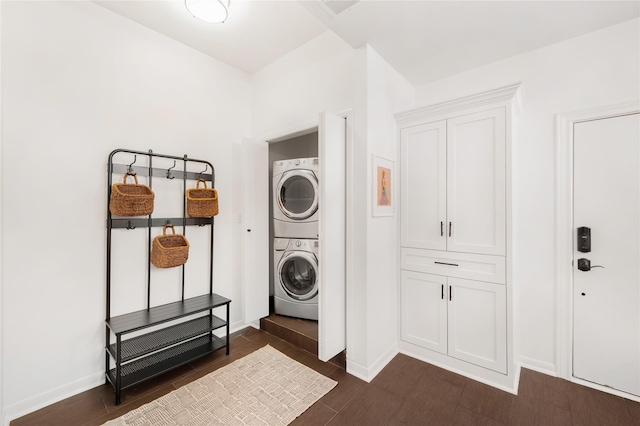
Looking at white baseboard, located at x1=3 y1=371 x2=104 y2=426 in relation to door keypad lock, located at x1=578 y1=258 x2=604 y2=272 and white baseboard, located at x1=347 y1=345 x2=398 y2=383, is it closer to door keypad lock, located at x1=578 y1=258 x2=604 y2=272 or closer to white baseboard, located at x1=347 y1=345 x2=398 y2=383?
white baseboard, located at x1=347 y1=345 x2=398 y2=383

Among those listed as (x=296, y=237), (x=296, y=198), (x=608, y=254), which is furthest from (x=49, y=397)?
(x=608, y=254)

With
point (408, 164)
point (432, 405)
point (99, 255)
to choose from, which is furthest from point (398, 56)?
point (99, 255)

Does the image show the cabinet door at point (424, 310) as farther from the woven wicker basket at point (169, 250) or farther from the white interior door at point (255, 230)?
the woven wicker basket at point (169, 250)

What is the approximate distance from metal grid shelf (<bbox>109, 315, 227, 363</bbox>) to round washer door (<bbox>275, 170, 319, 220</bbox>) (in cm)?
132

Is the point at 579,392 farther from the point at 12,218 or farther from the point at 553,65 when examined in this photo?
the point at 12,218

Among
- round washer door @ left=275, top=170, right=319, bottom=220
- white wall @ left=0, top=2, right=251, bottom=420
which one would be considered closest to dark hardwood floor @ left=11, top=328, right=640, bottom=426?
white wall @ left=0, top=2, right=251, bottom=420

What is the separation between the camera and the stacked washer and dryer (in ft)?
9.31

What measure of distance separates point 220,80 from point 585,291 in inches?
152

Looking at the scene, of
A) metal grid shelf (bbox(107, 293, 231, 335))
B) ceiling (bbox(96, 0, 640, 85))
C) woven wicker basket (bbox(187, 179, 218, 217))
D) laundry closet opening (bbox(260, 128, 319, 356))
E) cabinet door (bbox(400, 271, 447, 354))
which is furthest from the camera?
laundry closet opening (bbox(260, 128, 319, 356))

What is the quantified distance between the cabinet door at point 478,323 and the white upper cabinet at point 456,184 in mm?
307

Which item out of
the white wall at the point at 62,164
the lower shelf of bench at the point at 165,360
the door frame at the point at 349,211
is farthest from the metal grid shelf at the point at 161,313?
the door frame at the point at 349,211

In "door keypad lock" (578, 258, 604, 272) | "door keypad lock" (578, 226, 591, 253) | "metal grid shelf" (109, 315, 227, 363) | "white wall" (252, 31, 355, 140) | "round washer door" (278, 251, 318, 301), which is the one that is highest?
"white wall" (252, 31, 355, 140)

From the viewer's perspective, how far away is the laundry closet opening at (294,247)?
282cm

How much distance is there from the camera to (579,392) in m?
1.95
